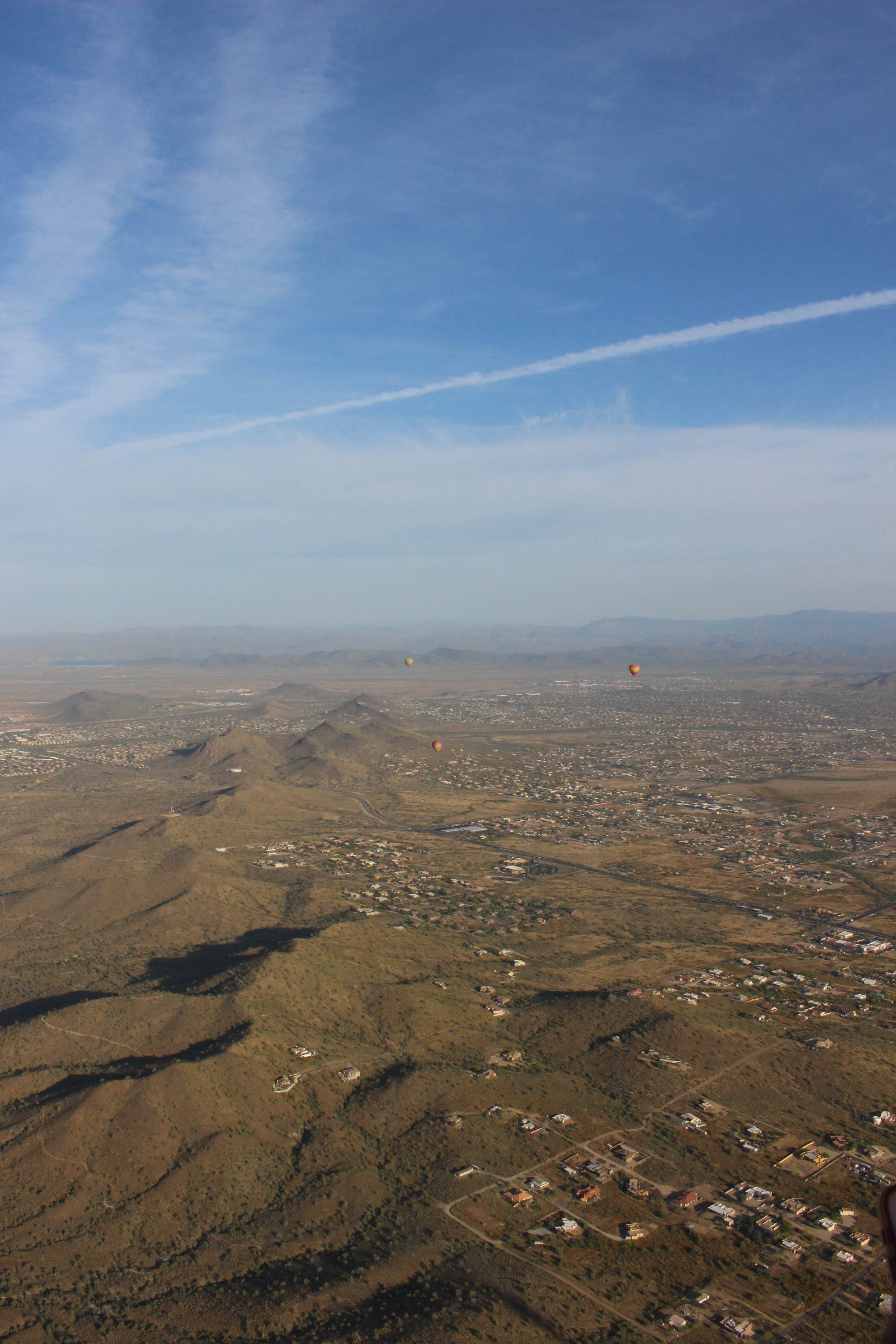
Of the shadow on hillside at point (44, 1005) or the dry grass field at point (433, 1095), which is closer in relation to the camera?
the dry grass field at point (433, 1095)

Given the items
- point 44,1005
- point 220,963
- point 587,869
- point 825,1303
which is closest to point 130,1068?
point 44,1005

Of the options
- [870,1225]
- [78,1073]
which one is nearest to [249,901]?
[78,1073]

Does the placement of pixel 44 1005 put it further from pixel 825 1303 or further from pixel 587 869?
pixel 587 869

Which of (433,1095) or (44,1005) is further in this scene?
(44,1005)

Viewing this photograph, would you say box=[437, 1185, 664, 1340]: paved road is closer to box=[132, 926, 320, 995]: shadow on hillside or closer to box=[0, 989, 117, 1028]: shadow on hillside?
box=[132, 926, 320, 995]: shadow on hillside

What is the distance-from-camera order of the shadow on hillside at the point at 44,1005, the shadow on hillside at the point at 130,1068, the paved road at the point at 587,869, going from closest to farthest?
the shadow on hillside at the point at 130,1068
the shadow on hillside at the point at 44,1005
the paved road at the point at 587,869

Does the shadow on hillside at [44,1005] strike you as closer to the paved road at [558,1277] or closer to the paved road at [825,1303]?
the paved road at [558,1277]

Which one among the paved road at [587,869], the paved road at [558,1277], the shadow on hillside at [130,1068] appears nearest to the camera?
the paved road at [558,1277]

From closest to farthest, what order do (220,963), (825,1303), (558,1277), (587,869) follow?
1. (825,1303)
2. (558,1277)
3. (220,963)
4. (587,869)

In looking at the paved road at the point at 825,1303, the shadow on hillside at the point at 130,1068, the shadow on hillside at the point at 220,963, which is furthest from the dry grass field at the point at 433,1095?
the shadow on hillside at the point at 220,963

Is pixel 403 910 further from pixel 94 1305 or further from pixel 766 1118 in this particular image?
pixel 94 1305

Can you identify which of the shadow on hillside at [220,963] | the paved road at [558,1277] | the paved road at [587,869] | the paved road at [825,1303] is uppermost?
the shadow on hillside at [220,963]
